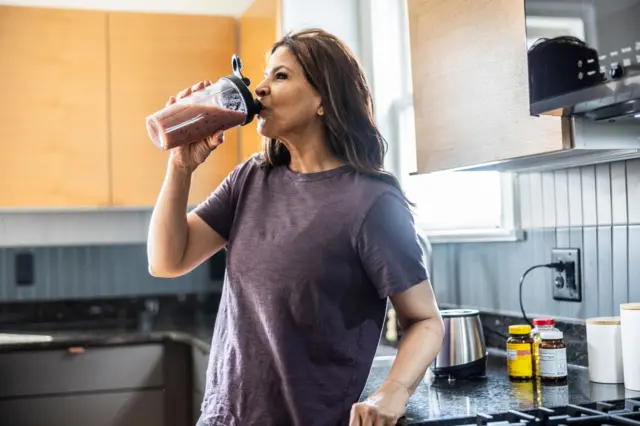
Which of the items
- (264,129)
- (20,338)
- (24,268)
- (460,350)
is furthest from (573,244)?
(24,268)

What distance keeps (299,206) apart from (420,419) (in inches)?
17.3

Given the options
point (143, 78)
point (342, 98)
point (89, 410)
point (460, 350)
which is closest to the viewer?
point (342, 98)

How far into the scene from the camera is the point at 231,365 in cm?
136

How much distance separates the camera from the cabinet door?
321 centimetres

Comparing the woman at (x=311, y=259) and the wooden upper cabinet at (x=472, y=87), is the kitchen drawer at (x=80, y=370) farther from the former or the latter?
the woman at (x=311, y=259)

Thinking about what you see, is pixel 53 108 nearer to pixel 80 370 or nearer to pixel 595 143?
pixel 80 370

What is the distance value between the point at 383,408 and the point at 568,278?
39.5 inches

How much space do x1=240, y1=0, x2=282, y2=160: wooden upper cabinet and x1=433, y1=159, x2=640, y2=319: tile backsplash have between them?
1.07 meters

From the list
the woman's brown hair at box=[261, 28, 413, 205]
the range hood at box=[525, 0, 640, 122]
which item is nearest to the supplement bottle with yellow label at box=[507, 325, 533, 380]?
the range hood at box=[525, 0, 640, 122]

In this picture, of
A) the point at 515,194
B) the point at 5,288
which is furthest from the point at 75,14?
the point at 515,194

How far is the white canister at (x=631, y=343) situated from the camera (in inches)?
65.1

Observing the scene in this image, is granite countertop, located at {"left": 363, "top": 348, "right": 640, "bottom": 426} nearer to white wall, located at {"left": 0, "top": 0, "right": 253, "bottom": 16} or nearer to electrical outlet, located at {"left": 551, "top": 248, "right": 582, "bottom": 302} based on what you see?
electrical outlet, located at {"left": 551, "top": 248, "right": 582, "bottom": 302}

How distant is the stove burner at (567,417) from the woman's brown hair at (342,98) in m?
0.42

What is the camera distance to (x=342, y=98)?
1.40 m
